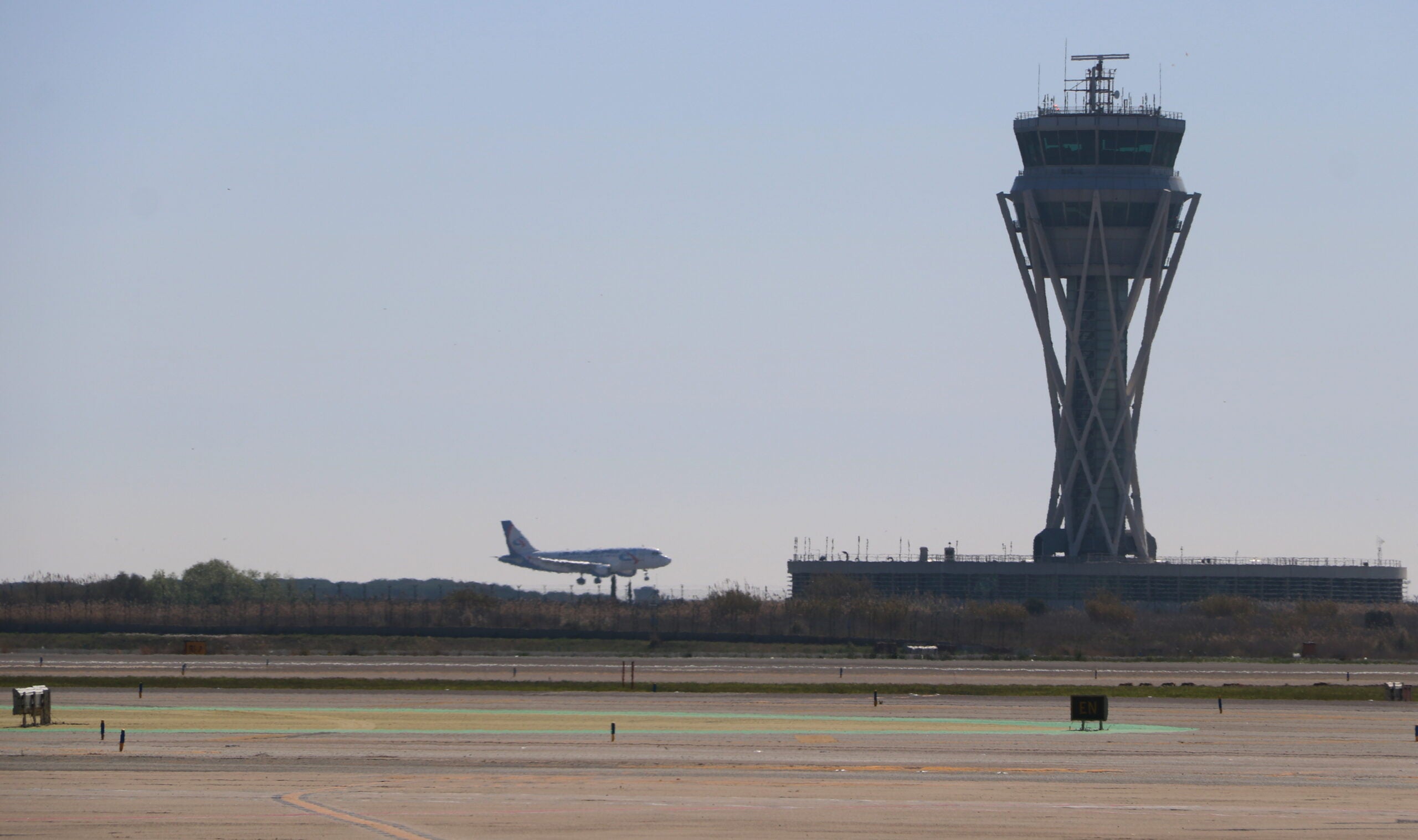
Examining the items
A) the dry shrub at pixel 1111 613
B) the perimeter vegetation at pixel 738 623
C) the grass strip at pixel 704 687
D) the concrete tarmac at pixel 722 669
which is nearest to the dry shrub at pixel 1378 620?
the perimeter vegetation at pixel 738 623

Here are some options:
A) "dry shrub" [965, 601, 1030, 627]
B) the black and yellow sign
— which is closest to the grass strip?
the black and yellow sign

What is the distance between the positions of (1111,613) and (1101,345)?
3443cm

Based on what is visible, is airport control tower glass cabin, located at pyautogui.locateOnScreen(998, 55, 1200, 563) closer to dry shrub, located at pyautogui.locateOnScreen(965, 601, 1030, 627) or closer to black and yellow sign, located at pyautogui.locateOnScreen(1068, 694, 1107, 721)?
dry shrub, located at pyautogui.locateOnScreen(965, 601, 1030, 627)

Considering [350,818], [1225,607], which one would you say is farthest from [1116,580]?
[350,818]

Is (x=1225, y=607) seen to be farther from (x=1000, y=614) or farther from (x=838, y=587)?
(x=838, y=587)

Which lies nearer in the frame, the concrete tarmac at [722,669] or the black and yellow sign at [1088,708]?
the black and yellow sign at [1088,708]

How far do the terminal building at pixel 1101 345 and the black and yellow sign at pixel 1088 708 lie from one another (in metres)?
111

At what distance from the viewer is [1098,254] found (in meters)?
172

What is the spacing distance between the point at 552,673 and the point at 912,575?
9523 centimetres

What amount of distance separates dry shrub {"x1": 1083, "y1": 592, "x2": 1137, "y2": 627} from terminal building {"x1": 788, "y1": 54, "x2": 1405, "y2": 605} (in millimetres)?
13185

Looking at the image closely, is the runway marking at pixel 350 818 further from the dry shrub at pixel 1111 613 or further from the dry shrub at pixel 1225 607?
the dry shrub at pixel 1225 607

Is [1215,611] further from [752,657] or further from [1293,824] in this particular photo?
[1293,824]

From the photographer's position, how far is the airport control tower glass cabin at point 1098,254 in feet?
562

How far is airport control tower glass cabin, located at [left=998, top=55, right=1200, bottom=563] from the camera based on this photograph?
171 metres
